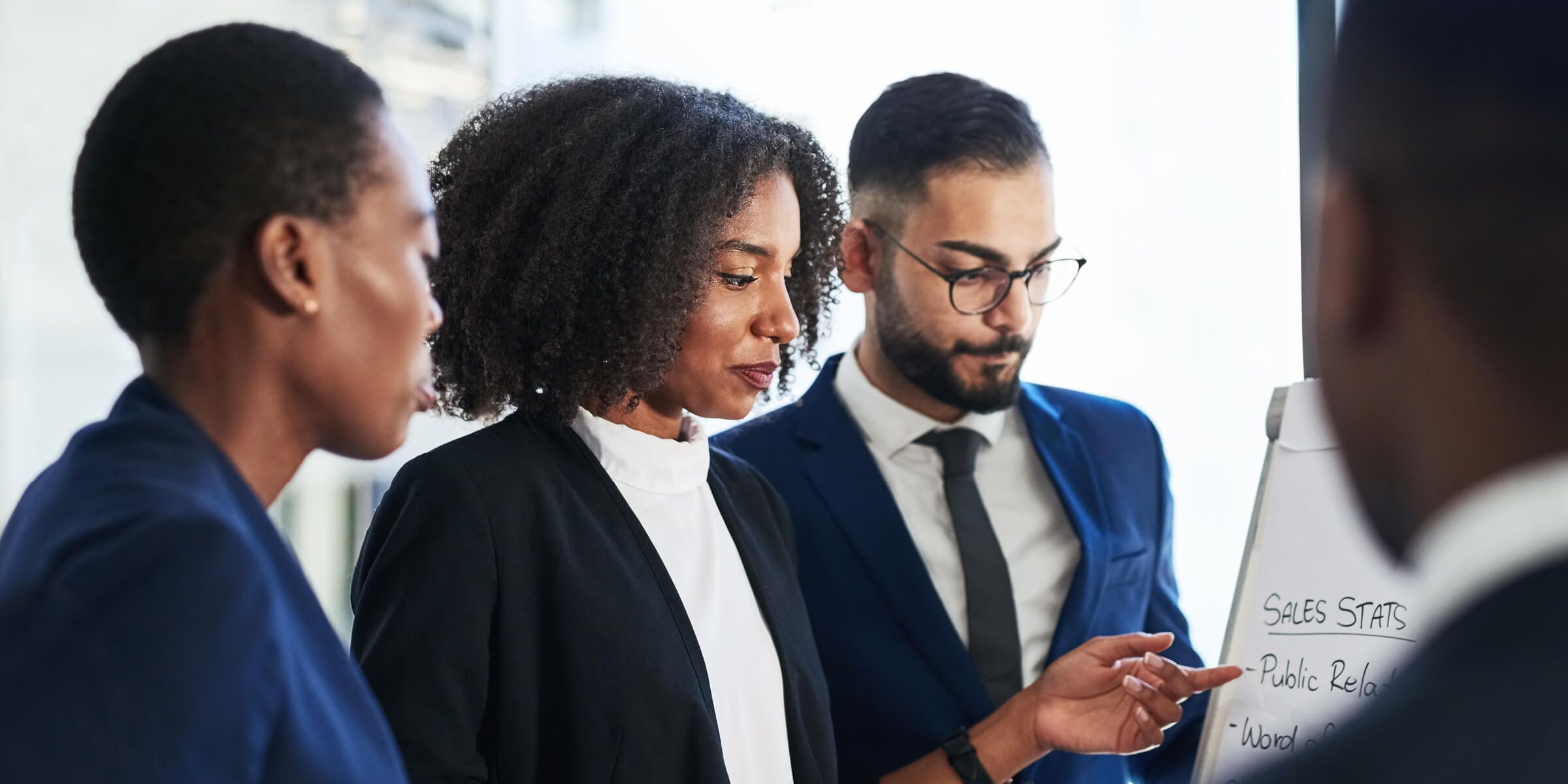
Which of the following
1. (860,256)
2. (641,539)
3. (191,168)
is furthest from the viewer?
(860,256)

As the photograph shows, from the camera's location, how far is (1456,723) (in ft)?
1.87

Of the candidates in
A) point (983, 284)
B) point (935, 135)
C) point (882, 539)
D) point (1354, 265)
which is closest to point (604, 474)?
point (882, 539)

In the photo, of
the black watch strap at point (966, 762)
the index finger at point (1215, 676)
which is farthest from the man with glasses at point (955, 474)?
the index finger at point (1215, 676)

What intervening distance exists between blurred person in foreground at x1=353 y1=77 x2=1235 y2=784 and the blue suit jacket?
0.14 m

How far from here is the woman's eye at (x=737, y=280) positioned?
1.66 m

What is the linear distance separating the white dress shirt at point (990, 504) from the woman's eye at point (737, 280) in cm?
52

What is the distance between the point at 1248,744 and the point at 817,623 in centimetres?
63

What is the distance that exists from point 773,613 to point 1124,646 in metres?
0.49

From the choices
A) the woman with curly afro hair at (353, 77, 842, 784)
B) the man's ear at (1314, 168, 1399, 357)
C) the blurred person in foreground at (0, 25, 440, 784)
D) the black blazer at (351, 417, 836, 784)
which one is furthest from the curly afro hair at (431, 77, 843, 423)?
the man's ear at (1314, 168, 1399, 357)

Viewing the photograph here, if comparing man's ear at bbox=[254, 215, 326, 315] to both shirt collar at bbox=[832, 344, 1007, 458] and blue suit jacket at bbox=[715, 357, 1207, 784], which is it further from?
shirt collar at bbox=[832, 344, 1007, 458]

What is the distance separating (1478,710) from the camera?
570 millimetres

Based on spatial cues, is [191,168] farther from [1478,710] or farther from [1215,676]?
[1215,676]

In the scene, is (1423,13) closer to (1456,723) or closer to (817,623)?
(1456,723)

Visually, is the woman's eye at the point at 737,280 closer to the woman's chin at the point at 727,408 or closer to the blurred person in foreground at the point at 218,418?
the woman's chin at the point at 727,408
